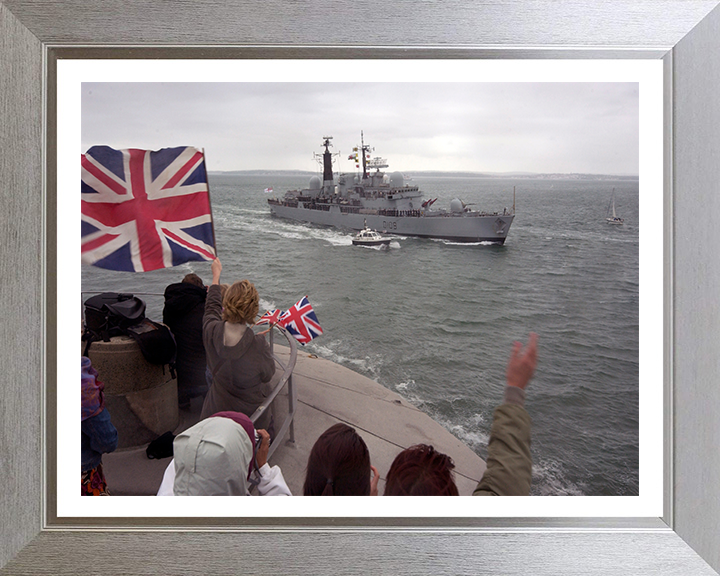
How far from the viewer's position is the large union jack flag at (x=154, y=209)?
148 centimetres

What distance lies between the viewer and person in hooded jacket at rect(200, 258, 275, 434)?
1604 millimetres

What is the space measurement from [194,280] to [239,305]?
441 mm

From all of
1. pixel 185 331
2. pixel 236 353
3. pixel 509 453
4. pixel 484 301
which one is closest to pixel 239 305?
pixel 236 353

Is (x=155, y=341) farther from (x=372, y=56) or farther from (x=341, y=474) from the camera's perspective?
(x=372, y=56)

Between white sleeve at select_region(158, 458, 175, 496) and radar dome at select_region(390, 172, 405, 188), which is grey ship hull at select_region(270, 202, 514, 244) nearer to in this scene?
radar dome at select_region(390, 172, 405, 188)

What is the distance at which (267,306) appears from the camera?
83.4 inches

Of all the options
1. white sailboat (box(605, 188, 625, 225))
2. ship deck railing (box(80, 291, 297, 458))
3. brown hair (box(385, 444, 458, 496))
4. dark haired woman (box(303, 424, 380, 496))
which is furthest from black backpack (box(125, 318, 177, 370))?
white sailboat (box(605, 188, 625, 225))

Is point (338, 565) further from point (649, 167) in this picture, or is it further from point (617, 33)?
point (617, 33)

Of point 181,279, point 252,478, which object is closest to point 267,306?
point 181,279

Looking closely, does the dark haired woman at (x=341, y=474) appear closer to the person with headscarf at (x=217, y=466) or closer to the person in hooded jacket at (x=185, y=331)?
the person with headscarf at (x=217, y=466)

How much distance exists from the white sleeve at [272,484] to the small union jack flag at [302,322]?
953mm

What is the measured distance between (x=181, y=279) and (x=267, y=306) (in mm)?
412

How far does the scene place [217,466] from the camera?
117 cm

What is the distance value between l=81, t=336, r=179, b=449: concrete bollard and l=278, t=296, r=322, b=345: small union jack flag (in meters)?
0.59
